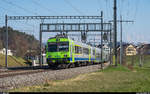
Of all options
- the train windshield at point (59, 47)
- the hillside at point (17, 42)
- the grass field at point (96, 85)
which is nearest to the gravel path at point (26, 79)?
the grass field at point (96, 85)

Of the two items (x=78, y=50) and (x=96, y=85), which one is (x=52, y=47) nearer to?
(x=78, y=50)

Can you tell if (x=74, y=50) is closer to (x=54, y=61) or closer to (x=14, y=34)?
(x=54, y=61)

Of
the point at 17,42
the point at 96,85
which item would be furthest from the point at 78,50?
the point at 17,42

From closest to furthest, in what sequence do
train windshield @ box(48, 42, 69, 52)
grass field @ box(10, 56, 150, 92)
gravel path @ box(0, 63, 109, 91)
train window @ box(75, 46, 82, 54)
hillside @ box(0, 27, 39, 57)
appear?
grass field @ box(10, 56, 150, 92) < gravel path @ box(0, 63, 109, 91) < train windshield @ box(48, 42, 69, 52) < train window @ box(75, 46, 82, 54) < hillside @ box(0, 27, 39, 57)

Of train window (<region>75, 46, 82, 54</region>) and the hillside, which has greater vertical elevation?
the hillside

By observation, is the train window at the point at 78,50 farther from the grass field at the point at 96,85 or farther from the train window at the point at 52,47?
the grass field at the point at 96,85

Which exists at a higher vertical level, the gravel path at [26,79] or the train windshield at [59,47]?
the train windshield at [59,47]

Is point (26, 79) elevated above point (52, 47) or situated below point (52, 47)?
below

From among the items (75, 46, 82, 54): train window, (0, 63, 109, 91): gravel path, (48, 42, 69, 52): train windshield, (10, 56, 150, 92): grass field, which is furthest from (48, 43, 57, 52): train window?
(10, 56, 150, 92): grass field

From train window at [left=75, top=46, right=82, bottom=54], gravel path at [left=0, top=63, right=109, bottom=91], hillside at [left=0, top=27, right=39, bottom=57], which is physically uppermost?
hillside at [left=0, top=27, right=39, bottom=57]

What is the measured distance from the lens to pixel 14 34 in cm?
11731

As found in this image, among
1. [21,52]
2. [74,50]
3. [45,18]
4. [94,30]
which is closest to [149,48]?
[21,52]

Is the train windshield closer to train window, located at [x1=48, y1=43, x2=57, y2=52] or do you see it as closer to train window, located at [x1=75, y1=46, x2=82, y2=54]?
train window, located at [x1=48, y1=43, x2=57, y2=52]

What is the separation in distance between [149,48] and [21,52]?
44.3m
